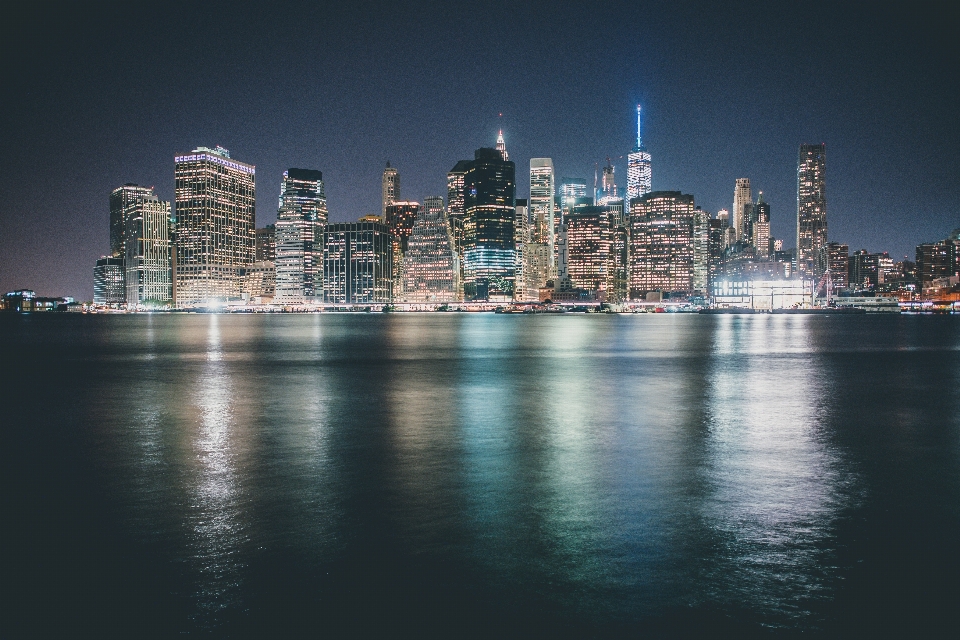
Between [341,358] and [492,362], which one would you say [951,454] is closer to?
[492,362]

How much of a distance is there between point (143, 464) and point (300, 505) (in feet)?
22.4

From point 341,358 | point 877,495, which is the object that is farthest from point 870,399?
point 341,358

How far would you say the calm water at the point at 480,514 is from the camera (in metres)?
9.60

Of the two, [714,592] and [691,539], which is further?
[691,539]

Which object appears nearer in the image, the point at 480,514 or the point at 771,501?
the point at 480,514

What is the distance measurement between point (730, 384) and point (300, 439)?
26419 millimetres

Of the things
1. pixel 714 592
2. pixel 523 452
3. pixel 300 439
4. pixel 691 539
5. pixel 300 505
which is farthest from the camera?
pixel 300 439

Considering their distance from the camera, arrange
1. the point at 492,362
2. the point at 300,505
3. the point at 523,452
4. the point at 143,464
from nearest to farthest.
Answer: the point at 300,505 → the point at 143,464 → the point at 523,452 → the point at 492,362

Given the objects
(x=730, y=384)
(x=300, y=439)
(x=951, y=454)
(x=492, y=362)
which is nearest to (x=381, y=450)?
(x=300, y=439)

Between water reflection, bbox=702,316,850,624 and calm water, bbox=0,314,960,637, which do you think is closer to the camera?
calm water, bbox=0,314,960,637

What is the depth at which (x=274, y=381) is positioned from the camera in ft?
137

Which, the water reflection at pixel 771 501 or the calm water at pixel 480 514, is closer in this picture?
the calm water at pixel 480 514

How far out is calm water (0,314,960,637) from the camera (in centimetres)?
960

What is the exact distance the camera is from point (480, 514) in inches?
549
